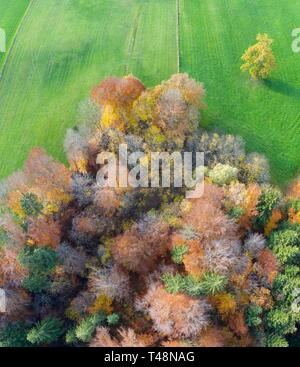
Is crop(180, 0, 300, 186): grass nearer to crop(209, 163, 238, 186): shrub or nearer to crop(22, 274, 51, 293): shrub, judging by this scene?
crop(209, 163, 238, 186): shrub

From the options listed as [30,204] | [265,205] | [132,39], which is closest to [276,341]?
[265,205]

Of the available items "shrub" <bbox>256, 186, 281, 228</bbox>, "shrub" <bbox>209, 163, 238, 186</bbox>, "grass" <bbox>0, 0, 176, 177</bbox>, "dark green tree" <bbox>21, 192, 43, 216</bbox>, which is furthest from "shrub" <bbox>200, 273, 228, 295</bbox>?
"grass" <bbox>0, 0, 176, 177</bbox>

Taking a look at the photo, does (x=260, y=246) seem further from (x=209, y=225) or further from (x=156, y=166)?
(x=156, y=166)

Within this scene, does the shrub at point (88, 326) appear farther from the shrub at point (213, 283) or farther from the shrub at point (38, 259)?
the shrub at point (213, 283)

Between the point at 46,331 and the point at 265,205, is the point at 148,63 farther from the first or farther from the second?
the point at 46,331
